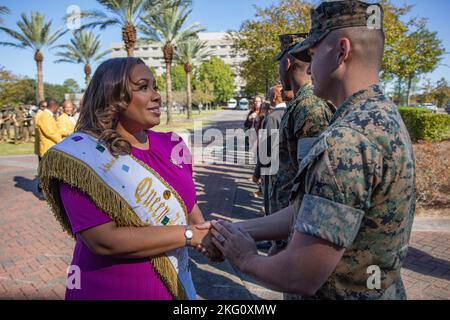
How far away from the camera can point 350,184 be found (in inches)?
41.8

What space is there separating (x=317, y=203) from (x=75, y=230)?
3.57ft

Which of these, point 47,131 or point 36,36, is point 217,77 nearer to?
point 36,36

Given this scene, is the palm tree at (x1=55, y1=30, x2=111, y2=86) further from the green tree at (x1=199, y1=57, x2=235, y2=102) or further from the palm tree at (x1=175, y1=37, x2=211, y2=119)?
the green tree at (x1=199, y1=57, x2=235, y2=102)

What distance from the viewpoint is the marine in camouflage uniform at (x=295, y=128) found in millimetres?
2549

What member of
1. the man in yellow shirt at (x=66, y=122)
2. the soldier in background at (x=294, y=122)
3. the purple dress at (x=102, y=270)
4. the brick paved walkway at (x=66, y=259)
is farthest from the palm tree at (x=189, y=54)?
the purple dress at (x=102, y=270)

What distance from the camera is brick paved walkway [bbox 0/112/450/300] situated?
353 cm

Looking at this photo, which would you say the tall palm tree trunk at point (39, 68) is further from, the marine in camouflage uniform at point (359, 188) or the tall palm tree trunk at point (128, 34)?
the marine in camouflage uniform at point (359, 188)

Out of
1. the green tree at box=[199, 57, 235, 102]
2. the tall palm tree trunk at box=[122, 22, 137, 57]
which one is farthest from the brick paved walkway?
the green tree at box=[199, 57, 235, 102]

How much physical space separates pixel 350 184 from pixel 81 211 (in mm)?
1167

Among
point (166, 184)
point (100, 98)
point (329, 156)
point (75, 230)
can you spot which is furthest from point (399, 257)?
point (100, 98)

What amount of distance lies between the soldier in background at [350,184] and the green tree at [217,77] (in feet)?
244

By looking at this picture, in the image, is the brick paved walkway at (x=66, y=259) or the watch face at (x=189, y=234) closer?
the watch face at (x=189, y=234)

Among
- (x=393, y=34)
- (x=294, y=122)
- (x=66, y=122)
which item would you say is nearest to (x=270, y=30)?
(x=393, y=34)

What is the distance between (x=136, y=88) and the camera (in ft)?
5.75
